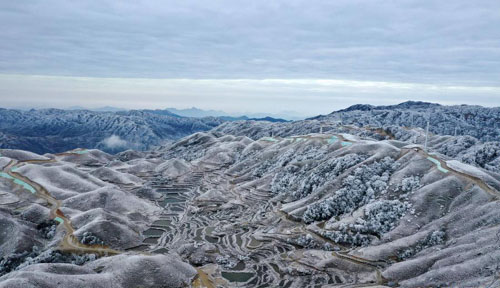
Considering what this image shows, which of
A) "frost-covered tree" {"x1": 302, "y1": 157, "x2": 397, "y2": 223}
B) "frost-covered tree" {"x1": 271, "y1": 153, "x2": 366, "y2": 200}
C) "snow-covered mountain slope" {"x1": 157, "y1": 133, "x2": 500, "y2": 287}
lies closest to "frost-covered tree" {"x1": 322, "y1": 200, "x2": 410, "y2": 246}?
"snow-covered mountain slope" {"x1": 157, "y1": 133, "x2": 500, "y2": 287}

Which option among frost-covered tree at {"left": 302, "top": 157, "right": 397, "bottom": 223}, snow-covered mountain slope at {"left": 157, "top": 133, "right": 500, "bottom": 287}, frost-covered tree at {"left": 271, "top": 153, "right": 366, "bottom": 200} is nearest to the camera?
snow-covered mountain slope at {"left": 157, "top": 133, "right": 500, "bottom": 287}

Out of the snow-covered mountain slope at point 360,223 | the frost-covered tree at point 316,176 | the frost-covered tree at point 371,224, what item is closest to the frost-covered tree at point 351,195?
the snow-covered mountain slope at point 360,223

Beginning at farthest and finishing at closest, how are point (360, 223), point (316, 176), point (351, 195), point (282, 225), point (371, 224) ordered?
point (316, 176) → point (282, 225) → point (351, 195) → point (360, 223) → point (371, 224)

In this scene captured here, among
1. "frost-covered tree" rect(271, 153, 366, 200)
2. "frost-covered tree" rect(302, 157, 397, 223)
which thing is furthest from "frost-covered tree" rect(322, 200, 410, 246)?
"frost-covered tree" rect(271, 153, 366, 200)

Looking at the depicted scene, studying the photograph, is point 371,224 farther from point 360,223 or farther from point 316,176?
point 316,176

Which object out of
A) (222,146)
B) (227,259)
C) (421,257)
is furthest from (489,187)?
(222,146)

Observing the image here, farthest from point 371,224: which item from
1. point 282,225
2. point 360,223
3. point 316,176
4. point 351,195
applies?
point 316,176

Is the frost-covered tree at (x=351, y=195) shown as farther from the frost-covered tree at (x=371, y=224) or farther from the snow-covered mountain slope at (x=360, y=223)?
the frost-covered tree at (x=371, y=224)

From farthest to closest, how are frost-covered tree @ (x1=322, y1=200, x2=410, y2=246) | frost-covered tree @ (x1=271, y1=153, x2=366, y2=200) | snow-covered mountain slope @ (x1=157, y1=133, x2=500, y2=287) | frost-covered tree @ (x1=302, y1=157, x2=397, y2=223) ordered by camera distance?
frost-covered tree @ (x1=271, y1=153, x2=366, y2=200) < frost-covered tree @ (x1=302, y1=157, x2=397, y2=223) < frost-covered tree @ (x1=322, y1=200, x2=410, y2=246) < snow-covered mountain slope @ (x1=157, y1=133, x2=500, y2=287)

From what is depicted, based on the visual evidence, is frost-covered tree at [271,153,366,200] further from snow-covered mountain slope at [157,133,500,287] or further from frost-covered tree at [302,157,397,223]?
frost-covered tree at [302,157,397,223]

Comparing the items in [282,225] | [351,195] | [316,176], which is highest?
[316,176]

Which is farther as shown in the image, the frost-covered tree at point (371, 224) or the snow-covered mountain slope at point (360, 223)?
the frost-covered tree at point (371, 224)

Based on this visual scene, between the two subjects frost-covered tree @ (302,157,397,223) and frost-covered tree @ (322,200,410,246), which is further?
frost-covered tree @ (302,157,397,223)
